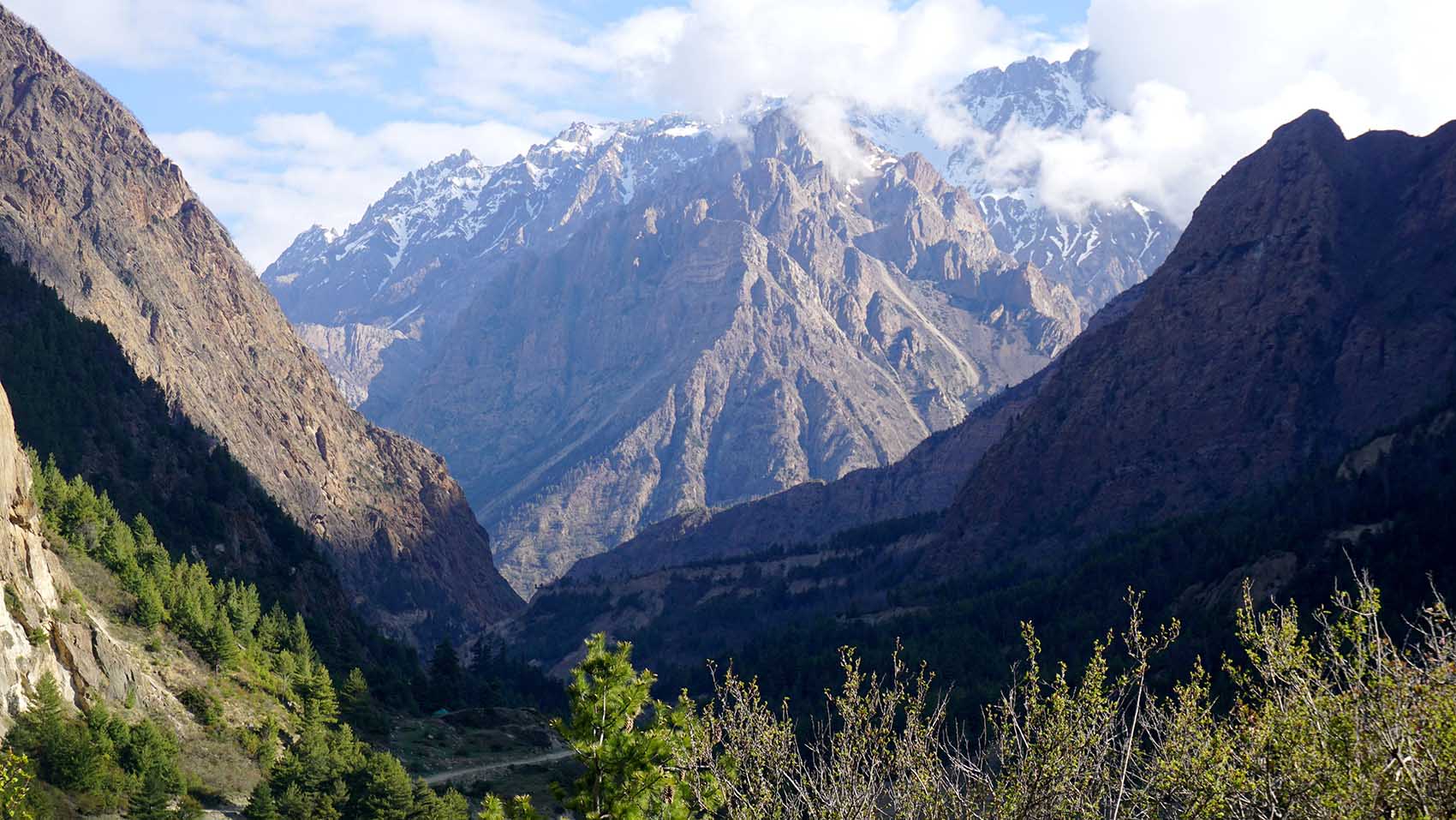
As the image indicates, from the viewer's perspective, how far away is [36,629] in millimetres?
69250

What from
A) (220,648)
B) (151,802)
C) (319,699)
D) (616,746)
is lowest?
(616,746)

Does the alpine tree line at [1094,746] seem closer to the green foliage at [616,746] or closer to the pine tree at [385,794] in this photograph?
the green foliage at [616,746]

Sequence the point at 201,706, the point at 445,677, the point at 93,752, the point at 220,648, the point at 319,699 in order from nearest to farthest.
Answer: the point at 93,752
the point at 201,706
the point at 220,648
the point at 319,699
the point at 445,677

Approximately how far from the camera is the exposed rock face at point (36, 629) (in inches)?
2608

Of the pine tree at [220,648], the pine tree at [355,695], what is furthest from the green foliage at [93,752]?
the pine tree at [355,695]

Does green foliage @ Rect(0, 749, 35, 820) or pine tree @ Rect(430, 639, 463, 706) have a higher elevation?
pine tree @ Rect(430, 639, 463, 706)

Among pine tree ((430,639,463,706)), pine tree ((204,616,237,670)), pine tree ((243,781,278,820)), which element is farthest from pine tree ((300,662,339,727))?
pine tree ((430,639,463,706))

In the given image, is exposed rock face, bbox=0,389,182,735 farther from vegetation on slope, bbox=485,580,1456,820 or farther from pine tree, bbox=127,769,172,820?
vegetation on slope, bbox=485,580,1456,820

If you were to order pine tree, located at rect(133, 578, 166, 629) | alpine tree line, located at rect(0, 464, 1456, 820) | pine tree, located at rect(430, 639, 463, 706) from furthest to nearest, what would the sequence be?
pine tree, located at rect(430, 639, 463, 706)
pine tree, located at rect(133, 578, 166, 629)
alpine tree line, located at rect(0, 464, 1456, 820)

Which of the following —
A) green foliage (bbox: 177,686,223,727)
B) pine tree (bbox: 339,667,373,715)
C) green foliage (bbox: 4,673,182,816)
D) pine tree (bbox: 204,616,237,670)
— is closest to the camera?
green foliage (bbox: 4,673,182,816)

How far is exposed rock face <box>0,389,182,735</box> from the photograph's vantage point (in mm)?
66250

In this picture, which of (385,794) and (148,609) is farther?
(148,609)

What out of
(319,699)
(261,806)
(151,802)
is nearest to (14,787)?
(151,802)

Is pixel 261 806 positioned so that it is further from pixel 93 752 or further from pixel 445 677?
pixel 445 677
